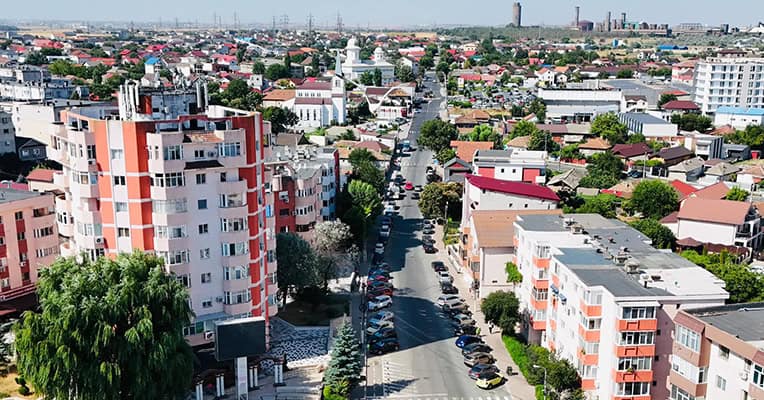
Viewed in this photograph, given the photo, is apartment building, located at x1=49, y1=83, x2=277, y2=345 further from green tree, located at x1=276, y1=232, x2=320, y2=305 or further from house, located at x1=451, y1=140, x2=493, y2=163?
house, located at x1=451, y1=140, x2=493, y2=163

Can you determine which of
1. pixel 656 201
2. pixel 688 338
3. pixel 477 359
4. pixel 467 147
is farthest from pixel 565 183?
pixel 688 338

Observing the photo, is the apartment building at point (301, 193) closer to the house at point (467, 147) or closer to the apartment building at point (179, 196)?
the apartment building at point (179, 196)

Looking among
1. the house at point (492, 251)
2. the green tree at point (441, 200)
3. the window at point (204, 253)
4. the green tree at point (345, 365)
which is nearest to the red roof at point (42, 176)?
the window at point (204, 253)

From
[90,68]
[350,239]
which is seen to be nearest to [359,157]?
[350,239]

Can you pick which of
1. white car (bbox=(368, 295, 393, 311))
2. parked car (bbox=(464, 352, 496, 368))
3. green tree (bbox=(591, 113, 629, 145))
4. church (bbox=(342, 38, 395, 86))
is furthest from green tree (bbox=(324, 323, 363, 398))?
church (bbox=(342, 38, 395, 86))

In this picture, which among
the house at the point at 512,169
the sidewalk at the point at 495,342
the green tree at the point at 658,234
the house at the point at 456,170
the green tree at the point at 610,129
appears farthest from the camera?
the green tree at the point at 610,129
